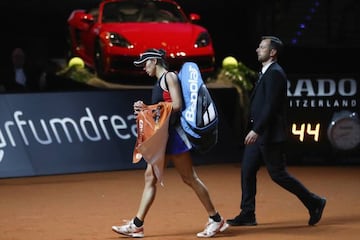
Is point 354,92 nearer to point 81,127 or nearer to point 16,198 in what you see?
point 81,127

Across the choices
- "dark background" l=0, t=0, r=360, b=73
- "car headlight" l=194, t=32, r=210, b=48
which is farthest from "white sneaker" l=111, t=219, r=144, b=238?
"dark background" l=0, t=0, r=360, b=73

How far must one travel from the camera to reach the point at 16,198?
1377cm

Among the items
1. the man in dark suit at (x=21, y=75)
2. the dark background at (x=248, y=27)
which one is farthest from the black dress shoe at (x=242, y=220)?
the dark background at (x=248, y=27)

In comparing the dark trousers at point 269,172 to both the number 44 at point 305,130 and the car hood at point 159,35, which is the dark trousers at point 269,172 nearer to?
the number 44 at point 305,130

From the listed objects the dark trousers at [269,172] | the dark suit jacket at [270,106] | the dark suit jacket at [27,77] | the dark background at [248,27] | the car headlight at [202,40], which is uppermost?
the dark suit jacket at [270,106]

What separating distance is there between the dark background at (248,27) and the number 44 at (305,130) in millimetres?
5570

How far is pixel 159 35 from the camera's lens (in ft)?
63.3

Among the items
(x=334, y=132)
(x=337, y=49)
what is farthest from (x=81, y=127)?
(x=337, y=49)

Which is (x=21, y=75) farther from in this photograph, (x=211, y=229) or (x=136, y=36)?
(x=211, y=229)

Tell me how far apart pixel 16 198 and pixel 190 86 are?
419 centimetres

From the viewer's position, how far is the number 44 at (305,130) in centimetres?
1630

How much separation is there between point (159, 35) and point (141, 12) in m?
1.55

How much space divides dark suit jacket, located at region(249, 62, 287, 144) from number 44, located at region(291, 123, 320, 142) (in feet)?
17.3

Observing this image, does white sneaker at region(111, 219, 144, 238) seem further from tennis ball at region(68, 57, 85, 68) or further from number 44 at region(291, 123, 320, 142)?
tennis ball at region(68, 57, 85, 68)
